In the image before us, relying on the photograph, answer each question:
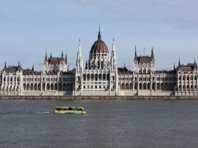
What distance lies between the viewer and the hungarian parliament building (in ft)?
496

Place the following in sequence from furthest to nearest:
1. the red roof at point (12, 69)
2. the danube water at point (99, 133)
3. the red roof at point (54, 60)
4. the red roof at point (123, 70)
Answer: the red roof at point (54, 60) → the red roof at point (12, 69) → the red roof at point (123, 70) → the danube water at point (99, 133)

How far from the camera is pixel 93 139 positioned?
46.8m

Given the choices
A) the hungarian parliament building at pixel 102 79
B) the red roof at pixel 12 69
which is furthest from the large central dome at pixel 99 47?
the red roof at pixel 12 69

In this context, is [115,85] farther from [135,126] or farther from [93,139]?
[93,139]

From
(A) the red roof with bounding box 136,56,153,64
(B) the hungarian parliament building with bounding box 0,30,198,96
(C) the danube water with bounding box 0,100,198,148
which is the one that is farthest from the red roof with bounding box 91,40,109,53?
(C) the danube water with bounding box 0,100,198,148

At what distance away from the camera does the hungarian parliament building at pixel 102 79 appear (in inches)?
5950

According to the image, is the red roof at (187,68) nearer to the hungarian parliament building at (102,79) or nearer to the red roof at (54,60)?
the hungarian parliament building at (102,79)

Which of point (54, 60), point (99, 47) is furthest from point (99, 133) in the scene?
point (54, 60)

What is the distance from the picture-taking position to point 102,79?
155 meters

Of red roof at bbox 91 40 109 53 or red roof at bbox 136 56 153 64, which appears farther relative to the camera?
red roof at bbox 91 40 109 53

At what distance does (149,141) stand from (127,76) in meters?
113

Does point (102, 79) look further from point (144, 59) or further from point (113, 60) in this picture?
point (144, 59)

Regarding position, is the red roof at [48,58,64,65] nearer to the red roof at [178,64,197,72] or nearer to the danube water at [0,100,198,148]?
the red roof at [178,64,197,72]

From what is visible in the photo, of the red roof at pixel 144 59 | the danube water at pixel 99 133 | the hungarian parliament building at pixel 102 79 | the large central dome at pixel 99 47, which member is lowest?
the danube water at pixel 99 133
